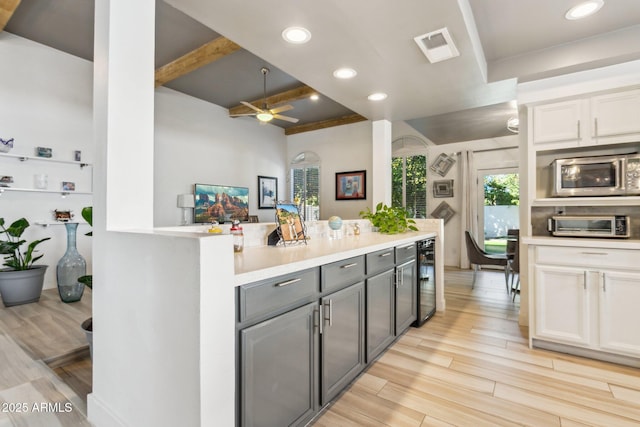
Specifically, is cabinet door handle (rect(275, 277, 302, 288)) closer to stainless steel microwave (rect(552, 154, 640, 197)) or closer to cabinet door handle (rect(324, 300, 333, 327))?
cabinet door handle (rect(324, 300, 333, 327))

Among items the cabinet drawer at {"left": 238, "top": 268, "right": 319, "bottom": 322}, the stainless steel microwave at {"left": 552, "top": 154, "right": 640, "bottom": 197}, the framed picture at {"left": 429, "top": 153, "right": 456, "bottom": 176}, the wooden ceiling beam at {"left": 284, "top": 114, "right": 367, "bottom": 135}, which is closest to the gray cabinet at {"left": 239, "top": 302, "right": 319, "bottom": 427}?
the cabinet drawer at {"left": 238, "top": 268, "right": 319, "bottom": 322}

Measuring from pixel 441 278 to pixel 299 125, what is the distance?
16.0 feet

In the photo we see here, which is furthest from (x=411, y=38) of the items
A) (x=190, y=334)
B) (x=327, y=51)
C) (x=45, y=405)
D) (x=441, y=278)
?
(x=45, y=405)

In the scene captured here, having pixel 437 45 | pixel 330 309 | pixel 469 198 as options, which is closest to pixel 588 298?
pixel 330 309

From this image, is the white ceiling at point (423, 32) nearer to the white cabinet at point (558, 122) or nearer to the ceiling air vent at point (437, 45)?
the ceiling air vent at point (437, 45)

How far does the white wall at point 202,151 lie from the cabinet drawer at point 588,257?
202 inches

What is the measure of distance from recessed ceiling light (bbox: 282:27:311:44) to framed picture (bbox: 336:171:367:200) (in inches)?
171

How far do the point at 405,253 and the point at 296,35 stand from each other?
1.92m

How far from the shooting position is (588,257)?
2.33m

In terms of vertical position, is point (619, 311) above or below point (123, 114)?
below

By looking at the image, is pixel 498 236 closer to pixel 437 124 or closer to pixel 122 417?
pixel 437 124

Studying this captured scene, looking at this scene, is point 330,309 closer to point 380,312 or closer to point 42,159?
point 380,312

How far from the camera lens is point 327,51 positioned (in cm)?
240

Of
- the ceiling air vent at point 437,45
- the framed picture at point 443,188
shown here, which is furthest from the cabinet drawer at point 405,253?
the framed picture at point 443,188
